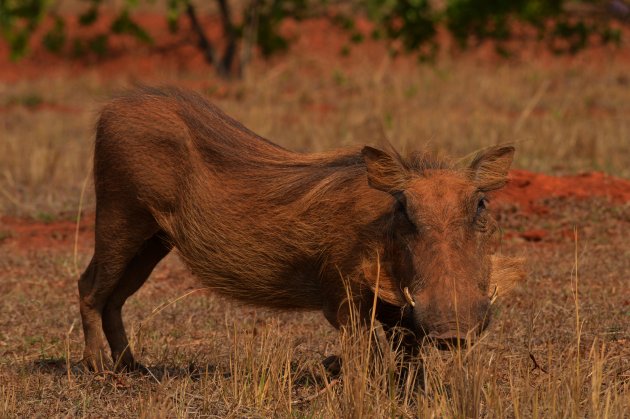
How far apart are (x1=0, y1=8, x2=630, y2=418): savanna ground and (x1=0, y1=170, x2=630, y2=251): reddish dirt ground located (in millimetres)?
17

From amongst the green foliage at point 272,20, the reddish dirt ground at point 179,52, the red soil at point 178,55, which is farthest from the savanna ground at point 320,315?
the reddish dirt ground at point 179,52

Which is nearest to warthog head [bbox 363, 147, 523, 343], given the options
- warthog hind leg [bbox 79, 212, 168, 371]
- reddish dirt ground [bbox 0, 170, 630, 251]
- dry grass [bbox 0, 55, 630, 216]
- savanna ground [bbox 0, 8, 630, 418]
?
savanna ground [bbox 0, 8, 630, 418]

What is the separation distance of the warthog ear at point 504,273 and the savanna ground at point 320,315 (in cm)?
20

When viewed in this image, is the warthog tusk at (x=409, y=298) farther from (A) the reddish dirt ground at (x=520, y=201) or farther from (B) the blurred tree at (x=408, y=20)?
(B) the blurred tree at (x=408, y=20)

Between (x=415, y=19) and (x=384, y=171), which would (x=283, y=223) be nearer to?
(x=384, y=171)

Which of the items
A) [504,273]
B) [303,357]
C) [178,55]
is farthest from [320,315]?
[178,55]

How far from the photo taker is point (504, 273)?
3.85 metres

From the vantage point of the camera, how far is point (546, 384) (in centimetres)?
368

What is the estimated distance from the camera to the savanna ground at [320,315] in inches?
146

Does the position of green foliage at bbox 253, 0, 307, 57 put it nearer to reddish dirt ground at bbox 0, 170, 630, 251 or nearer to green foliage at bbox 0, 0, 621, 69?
green foliage at bbox 0, 0, 621, 69

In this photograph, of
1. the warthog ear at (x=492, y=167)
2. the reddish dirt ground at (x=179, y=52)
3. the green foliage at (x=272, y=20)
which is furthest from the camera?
the reddish dirt ground at (x=179, y=52)

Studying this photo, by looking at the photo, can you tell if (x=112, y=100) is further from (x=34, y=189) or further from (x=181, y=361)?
(x=34, y=189)

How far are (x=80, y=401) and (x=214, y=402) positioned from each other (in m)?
0.48

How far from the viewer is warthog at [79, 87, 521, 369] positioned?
3.60 metres
